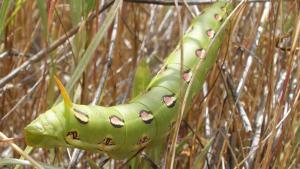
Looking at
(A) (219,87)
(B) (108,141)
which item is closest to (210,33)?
(B) (108,141)

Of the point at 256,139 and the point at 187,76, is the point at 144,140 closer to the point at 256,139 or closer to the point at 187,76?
the point at 187,76

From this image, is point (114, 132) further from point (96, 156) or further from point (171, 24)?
point (171, 24)

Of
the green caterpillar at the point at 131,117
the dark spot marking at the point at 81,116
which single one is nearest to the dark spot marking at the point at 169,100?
the green caterpillar at the point at 131,117

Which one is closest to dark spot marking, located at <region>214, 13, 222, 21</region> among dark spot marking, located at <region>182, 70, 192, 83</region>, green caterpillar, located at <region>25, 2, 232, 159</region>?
green caterpillar, located at <region>25, 2, 232, 159</region>

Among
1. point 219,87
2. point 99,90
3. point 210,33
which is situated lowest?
point 219,87

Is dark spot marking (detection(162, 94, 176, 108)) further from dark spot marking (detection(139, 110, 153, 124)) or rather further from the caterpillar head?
the caterpillar head
